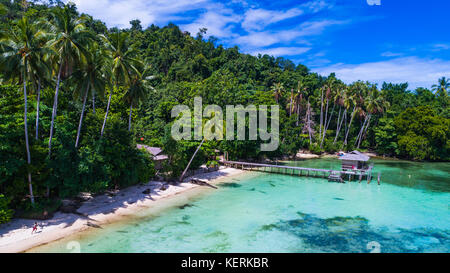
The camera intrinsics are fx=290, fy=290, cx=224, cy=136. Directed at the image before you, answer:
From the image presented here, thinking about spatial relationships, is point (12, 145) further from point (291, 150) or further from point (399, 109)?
point (399, 109)

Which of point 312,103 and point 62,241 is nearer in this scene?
point 62,241

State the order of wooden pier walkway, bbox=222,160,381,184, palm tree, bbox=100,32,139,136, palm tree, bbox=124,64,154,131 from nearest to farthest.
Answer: palm tree, bbox=100,32,139,136, palm tree, bbox=124,64,154,131, wooden pier walkway, bbox=222,160,381,184

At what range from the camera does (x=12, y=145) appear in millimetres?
16609

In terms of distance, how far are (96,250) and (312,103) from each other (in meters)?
58.0

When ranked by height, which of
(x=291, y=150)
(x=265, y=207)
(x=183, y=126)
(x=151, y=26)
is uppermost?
(x=151, y=26)

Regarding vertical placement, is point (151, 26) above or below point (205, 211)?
above

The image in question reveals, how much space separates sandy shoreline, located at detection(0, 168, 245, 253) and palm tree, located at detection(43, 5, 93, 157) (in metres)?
4.44

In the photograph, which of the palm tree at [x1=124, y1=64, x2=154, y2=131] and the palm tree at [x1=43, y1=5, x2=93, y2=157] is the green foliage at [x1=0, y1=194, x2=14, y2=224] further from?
the palm tree at [x1=124, y1=64, x2=154, y2=131]

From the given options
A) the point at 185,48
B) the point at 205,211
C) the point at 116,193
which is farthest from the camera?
the point at 185,48

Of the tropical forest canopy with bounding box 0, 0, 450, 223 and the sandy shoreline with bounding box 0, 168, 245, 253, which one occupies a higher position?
the tropical forest canopy with bounding box 0, 0, 450, 223

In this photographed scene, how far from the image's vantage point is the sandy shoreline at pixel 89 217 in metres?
15.4

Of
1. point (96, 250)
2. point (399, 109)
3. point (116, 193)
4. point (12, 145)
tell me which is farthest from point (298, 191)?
point (399, 109)

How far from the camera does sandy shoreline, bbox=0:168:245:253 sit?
1541cm

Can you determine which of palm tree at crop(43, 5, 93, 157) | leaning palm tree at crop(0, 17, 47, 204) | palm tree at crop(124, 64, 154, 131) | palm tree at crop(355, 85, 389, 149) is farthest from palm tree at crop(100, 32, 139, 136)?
palm tree at crop(355, 85, 389, 149)
